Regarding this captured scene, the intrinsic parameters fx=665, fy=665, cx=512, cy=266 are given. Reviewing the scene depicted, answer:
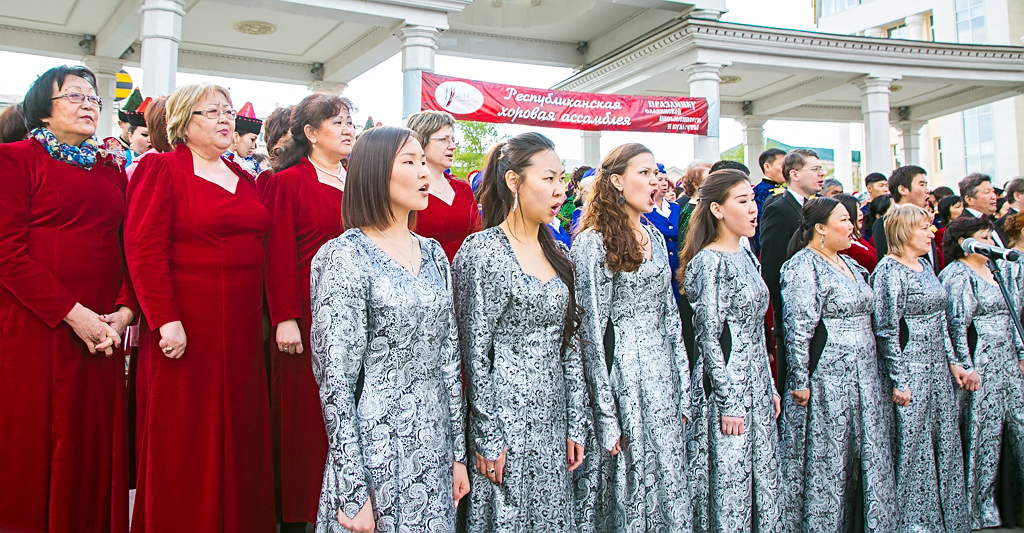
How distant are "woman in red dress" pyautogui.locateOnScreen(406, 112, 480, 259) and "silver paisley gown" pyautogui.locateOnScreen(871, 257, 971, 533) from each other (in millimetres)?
2657

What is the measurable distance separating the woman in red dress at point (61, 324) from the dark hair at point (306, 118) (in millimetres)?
839

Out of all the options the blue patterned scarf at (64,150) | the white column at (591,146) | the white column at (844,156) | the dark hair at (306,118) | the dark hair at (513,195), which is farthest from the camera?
the white column at (844,156)

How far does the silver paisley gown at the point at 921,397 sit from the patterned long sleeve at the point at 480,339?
2.80m

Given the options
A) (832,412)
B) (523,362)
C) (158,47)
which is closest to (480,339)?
(523,362)

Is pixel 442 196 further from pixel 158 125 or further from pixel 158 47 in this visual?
pixel 158 47

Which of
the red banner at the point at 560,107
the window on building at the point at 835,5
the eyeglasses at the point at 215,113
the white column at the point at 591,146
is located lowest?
the eyeglasses at the point at 215,113

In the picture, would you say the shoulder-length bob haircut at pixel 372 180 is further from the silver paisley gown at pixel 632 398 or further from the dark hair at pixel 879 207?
the dark hair at pixel 879 207

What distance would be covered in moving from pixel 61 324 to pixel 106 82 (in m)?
15.5

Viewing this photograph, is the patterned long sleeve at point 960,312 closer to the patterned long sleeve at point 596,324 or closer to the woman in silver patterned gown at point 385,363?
the patterned long sleeve at point 596,324

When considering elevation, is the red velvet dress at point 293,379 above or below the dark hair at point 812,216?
below

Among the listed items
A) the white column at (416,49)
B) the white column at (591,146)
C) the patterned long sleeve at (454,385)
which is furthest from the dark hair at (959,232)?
the white column at (591,146)

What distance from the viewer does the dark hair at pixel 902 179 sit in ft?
18.8

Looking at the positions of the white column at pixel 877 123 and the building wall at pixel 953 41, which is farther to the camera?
the building wall at pixel 953 41

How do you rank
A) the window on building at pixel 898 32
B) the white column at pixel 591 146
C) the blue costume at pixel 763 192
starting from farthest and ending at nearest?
the window on building at pixel 898 32, the white column at pixel 591 146, the blue costume at pixel 763 192
